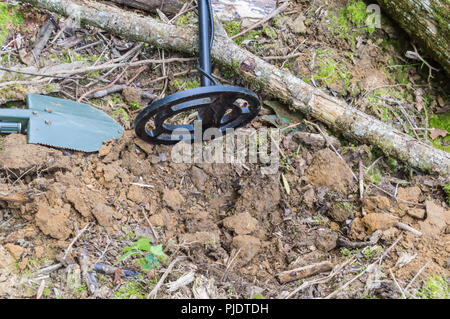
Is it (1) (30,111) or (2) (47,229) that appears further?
(1) (30,111)

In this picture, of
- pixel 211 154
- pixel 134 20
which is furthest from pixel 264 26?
pixel 211 154

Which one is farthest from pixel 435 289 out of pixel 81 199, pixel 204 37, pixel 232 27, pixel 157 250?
pixel 232 27

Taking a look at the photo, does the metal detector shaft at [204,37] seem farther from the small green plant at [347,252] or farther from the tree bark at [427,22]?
the tree bark at [427,22]

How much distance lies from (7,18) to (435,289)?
3.07 m

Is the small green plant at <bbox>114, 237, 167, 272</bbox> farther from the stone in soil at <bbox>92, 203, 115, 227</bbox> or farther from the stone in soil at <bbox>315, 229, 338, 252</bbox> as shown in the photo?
the stone in soil at <bbox>315, 229, 338, 252</bbox>

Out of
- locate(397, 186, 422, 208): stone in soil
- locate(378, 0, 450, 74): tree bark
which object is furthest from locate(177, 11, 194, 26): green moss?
locate(397, 186, 422, 208): stone in soil

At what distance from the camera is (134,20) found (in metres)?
3.04

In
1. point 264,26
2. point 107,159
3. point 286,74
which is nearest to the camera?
point 107,159

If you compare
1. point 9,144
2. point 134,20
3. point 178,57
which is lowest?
point 9,144

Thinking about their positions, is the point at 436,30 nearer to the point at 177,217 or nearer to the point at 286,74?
the point at 286,74

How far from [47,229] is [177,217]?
691 mm
